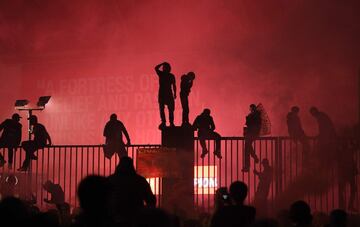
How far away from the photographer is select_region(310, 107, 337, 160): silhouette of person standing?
15.1 metres

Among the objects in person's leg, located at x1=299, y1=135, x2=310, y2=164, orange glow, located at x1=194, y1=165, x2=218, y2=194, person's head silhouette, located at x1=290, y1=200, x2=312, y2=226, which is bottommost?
orange glow, located at x1=194, y1=165, x2=218, y2=194

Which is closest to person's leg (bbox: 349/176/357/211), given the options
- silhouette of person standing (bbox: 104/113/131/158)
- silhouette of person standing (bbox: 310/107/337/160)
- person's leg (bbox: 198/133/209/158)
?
silhouette of person standing (bbox: 310/107/337/160)

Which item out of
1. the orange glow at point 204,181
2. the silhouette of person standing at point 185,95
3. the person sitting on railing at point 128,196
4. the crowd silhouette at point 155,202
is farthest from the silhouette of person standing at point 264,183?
the person sitting on railing at point 128,196

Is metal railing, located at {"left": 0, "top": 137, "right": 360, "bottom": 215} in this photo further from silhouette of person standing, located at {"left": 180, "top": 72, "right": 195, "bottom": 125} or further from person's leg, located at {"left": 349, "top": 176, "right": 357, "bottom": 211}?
silhouette of person standing, located at {"left": 180, "top": 72, "right": 195, "bottom": 125}

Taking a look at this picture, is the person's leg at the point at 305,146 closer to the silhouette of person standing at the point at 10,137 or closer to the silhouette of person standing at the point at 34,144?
the silhouette of person standing at the point at 34,144

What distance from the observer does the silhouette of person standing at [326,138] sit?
1508 centimetres

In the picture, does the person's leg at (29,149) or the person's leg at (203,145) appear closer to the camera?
the person's leg at (203,145)

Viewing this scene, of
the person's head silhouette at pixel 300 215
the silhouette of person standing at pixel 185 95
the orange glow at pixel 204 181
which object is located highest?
the silhouette of person standing at pixel 185 95

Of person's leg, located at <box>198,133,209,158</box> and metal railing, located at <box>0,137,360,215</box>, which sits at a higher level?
person's leg, located at <box>198,133,209,158</box>

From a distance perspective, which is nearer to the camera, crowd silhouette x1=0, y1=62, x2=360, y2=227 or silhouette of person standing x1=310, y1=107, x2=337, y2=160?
crowd silhouette x1=0, y1=62, x2=360, y2=227

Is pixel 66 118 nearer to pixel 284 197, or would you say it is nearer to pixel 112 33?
pixel 112 33

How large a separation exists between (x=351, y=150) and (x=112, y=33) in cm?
2110

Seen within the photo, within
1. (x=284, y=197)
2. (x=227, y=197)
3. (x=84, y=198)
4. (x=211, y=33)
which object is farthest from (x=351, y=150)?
(x=211, y=33)

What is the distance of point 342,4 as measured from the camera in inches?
1063
